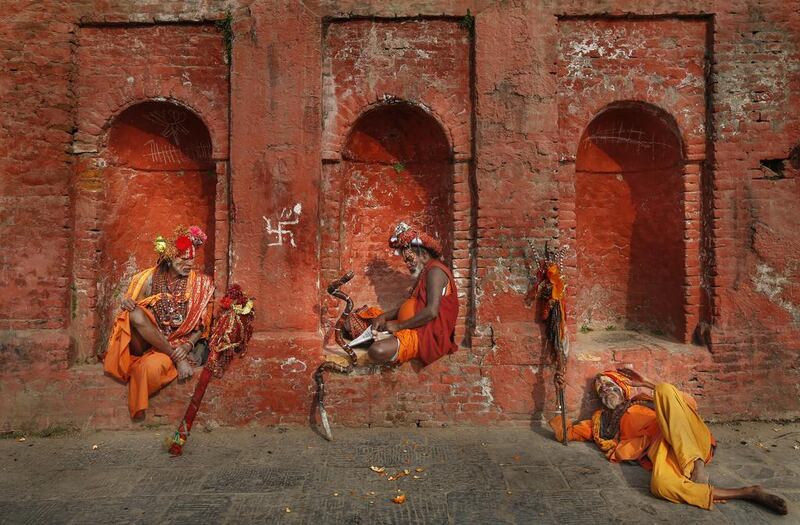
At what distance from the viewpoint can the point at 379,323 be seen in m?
5.45

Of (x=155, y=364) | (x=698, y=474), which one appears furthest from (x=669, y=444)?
(x=155, y=364)

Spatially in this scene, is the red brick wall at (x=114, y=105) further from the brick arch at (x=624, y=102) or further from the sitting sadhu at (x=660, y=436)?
the sitting sadhu at (x=660, y=436)

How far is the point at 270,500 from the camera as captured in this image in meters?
3.78

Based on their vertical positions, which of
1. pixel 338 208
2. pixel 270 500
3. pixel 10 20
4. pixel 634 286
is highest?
pixel 10 20

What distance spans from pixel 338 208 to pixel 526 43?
8.24 feet

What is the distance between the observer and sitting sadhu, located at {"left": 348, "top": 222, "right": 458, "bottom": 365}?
16.4ft

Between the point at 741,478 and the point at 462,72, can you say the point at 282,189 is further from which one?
the point at 741,478

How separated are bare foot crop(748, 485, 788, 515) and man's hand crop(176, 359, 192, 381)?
470 cm

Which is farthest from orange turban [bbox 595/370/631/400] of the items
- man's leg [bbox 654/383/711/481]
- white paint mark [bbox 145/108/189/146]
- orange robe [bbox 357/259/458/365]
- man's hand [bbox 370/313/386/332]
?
white paint mark [bbox 145/108/189/146]

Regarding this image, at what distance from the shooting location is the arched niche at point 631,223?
5730 mm

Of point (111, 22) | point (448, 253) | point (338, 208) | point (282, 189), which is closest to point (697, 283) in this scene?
point (448, 253)

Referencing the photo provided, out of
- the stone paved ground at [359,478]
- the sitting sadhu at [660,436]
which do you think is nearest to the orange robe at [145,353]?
the stone paved ground at [359,478]

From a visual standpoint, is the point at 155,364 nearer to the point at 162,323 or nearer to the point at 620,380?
the point at 162,323

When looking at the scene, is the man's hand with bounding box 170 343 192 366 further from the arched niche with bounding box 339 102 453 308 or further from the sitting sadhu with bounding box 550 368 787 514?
the sitting sadhu with bounding box 550 368 787 514
